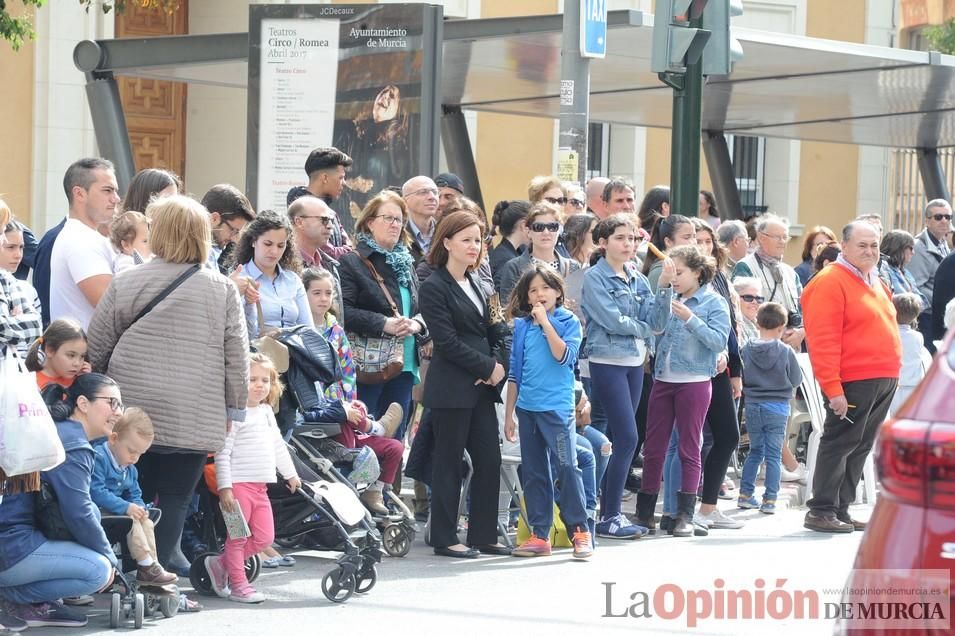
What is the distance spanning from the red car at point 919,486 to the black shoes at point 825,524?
6.00m

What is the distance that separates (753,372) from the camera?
11922mm

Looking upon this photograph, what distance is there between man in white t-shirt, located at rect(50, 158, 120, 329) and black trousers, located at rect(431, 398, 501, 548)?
2161mm

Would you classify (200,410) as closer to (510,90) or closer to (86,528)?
(86,528)

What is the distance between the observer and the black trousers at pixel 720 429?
10.6 meters

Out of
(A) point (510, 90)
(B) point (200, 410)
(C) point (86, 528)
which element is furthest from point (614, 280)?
(A) point (510, 90)

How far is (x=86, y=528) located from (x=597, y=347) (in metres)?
3.92

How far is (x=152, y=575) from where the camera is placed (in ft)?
24.3

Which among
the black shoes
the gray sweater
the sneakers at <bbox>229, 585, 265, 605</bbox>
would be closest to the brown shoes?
the black shoes

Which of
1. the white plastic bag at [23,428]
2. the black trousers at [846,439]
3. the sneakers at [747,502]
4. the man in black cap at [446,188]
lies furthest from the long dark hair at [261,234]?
the sneakers at [747,502]

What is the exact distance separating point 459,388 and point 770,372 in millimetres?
3362

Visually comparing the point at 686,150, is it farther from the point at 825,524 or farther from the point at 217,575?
the point at 217,575

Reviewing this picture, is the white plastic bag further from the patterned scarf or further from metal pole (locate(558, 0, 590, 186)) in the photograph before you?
metal pole (locate(558, 0, 590, 186))

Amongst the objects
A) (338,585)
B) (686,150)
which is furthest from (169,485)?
(686,150)

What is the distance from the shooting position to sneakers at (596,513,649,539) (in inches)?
400
